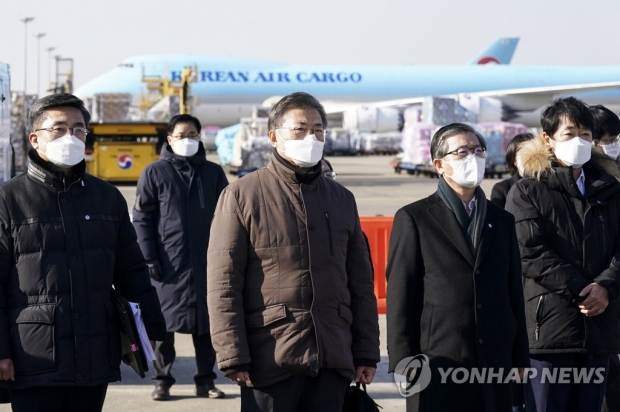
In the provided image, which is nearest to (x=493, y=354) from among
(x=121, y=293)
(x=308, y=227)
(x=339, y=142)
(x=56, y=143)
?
(x=308, y=227)

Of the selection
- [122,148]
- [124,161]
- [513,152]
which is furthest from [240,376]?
[124,161]

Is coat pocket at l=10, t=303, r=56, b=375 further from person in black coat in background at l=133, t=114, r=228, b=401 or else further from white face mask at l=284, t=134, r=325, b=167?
person in black coat in background at l=133, t=114, r=228, b=401

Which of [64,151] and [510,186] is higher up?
[64,151]

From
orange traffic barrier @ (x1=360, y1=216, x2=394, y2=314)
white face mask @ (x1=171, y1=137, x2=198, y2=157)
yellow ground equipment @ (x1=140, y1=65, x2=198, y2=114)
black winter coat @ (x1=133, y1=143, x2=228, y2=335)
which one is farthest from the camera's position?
yellow ground equipment @ (x1=140, y1=65, x2=198, y2=114)

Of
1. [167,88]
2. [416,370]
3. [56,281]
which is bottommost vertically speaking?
[416,370]

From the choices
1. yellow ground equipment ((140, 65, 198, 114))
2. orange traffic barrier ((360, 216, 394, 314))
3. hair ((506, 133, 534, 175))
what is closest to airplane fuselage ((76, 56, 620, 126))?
yellow ground equipment ((140, 65, 198, 114))

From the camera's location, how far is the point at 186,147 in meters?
6.96

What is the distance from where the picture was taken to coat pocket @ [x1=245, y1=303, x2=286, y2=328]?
13.1 ft

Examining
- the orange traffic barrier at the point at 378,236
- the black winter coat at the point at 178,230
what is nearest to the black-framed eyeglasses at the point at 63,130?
the black winter coat at the point at 178,230

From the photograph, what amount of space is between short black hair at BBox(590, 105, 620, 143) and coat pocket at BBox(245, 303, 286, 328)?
9.68 ft

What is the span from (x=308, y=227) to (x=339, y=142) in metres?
47.6

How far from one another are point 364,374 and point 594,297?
51.6 inches

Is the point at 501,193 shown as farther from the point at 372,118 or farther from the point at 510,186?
the point at 372,118

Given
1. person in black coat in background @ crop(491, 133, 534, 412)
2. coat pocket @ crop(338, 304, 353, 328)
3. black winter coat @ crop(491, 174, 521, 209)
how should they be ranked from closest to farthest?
coat pocket @ crop(338, 304, 353, 328)
person in black coat in background @ crop(491, 133, 534, 412)
black winter coat @ crop(491, 174, 521, 209)
